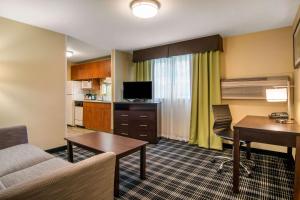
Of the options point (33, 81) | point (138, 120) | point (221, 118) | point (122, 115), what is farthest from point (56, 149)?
point (221, 118)

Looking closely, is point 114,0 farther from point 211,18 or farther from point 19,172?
point 19,172

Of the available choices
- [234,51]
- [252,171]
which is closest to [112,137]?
[252,171]

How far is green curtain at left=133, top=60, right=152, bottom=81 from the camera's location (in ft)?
14.8

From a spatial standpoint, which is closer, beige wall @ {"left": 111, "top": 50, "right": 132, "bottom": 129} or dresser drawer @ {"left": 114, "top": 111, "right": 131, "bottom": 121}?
dresser drawer @ {"left": 114, "top": 111, "right": 131, "bottom": 121}

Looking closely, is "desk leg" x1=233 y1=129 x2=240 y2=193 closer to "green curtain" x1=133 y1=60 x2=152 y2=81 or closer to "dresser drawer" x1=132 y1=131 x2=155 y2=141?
"dresser drawer" x1=132 y1=131 x2=155 y2=141

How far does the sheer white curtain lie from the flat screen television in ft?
0.93

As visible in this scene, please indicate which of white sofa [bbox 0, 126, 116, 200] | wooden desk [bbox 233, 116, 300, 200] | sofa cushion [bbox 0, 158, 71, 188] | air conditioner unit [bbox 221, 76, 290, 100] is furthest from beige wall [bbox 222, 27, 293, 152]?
sofa cushion [bbox 0, 158, 71, 188]

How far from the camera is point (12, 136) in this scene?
87.6 inches

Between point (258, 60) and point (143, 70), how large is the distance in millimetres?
2644

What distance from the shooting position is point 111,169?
52.7 inches

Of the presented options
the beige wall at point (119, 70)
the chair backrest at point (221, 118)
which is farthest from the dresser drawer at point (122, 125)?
the chair backrest at point (221, 118)

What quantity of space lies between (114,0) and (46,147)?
2.84 meters

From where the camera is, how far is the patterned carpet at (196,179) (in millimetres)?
1947

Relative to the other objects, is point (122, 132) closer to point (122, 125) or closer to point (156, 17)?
point (122, 125)
